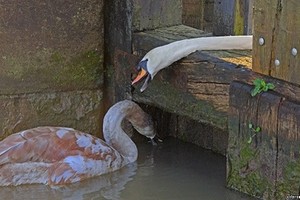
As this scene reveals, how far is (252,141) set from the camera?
15.9 ft

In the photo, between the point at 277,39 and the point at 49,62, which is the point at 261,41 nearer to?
the point at 277,39

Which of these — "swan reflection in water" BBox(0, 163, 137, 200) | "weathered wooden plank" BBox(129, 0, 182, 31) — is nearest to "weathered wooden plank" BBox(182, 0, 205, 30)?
"weathered wooden plank" BBox(129, 0, 182, 31)

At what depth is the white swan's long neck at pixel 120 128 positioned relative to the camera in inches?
233

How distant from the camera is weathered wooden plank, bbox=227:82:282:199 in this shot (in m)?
4.71

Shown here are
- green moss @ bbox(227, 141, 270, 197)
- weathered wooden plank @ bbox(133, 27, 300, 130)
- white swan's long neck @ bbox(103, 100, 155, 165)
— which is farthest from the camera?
white swan's long neck @ bbox(103, 100, 155, 165)

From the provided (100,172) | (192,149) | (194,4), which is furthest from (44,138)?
(194,4)

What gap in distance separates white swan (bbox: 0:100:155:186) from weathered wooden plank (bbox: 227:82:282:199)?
1025mm

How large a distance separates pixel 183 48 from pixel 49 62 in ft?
3.58

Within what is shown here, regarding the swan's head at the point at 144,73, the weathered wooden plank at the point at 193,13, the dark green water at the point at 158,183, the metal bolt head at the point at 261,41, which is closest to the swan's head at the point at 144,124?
the dark green water at the point at 158,183

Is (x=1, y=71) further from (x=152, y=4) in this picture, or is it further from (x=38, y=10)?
(x=152, y=4)

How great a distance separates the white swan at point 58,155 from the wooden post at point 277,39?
1.41 m

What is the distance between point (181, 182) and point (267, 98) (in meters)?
Answer: 1.06

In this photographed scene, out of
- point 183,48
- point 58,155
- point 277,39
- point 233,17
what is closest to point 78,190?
point 58,155

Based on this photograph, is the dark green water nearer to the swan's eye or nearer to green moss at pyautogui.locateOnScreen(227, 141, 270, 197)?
green moss at pyautogui.locateOnScreen(227, 141, 270, 197)
